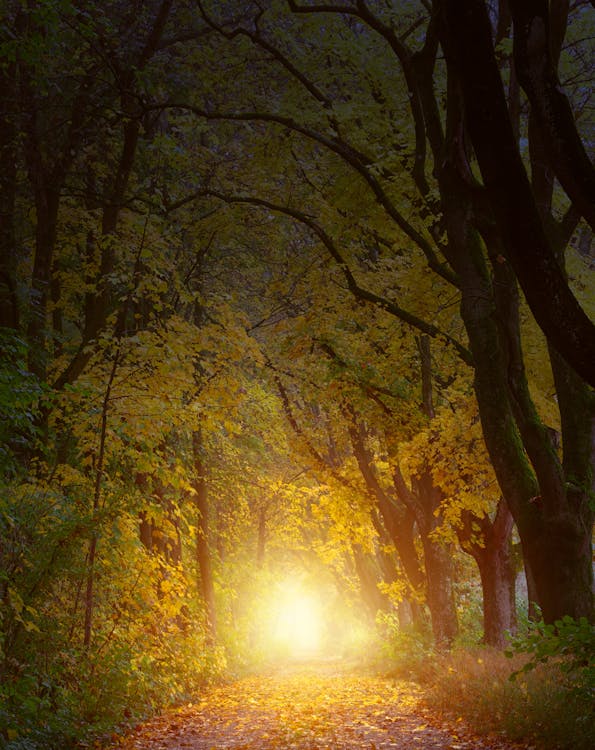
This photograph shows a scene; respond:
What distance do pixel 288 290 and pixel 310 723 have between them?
→ 9798 mm

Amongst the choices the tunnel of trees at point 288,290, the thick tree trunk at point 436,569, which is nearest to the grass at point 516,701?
the tunnel of trees at point 288,290

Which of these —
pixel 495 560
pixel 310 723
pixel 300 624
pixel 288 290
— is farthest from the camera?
pixel 300 624

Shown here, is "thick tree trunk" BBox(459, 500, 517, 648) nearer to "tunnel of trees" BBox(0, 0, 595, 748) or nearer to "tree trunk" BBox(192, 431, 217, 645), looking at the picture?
"tunnel of trees" BBox(0, 0, 595, 748)

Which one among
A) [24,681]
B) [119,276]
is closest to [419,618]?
[119,276]

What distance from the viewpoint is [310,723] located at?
940 cm

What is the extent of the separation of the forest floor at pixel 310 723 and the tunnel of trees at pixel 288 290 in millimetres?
848

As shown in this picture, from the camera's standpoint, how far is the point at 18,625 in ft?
24.4

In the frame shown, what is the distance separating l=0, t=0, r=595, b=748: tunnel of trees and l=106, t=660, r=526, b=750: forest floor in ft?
2.78

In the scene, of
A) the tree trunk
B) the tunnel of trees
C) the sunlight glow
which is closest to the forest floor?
the tunnel of trees

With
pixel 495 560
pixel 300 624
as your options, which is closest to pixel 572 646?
pixel 495 560

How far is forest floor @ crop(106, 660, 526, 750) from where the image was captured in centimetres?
765

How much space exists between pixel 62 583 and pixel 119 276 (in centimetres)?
509

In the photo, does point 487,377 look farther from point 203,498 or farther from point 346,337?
point 203,498

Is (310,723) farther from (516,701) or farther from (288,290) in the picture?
(288,290)
